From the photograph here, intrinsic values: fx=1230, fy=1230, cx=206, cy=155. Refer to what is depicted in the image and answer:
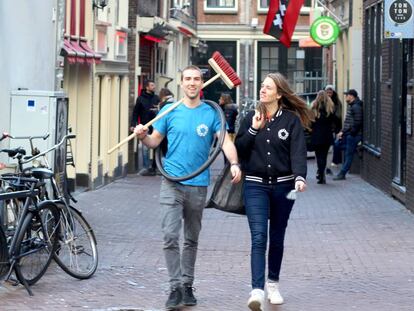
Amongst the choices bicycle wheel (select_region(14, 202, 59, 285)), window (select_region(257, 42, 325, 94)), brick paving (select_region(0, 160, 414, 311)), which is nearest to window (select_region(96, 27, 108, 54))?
brick paving (select_region(0, 160, 414, 311))

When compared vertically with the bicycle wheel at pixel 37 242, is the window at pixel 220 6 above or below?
above

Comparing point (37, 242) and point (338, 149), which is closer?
point (37, 242)

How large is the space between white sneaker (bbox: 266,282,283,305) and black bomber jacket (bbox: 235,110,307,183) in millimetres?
930

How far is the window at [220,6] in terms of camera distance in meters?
56.0

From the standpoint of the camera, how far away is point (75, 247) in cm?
1082

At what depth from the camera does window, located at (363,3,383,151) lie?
75.8ft

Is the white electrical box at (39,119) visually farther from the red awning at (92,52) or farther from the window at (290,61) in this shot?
the window at (290,61)

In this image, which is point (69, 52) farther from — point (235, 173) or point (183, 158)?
point (235, 173)

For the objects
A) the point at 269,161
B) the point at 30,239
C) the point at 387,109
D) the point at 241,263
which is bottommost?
the point at 241,263

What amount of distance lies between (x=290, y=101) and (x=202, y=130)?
0.75 meters

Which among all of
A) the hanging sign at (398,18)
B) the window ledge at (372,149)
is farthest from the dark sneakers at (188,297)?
the window ledge at (372,149)

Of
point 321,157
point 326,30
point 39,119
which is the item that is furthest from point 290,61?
point 39,119

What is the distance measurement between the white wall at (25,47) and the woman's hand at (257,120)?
435 centimetres

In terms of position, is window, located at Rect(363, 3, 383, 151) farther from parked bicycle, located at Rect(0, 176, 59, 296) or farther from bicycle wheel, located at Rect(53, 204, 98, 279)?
parked bicycle, located at Rect(0, 176, 59, 296)
